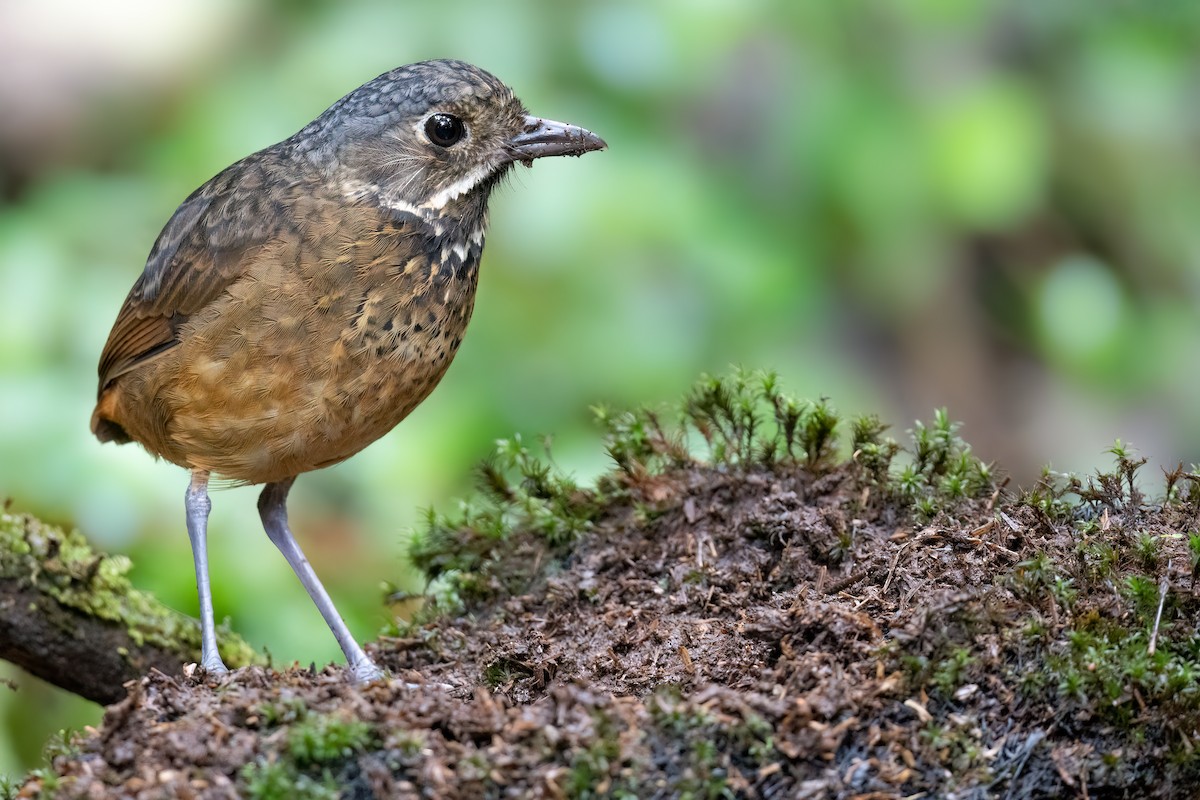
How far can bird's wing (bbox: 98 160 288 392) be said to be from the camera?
168 inches

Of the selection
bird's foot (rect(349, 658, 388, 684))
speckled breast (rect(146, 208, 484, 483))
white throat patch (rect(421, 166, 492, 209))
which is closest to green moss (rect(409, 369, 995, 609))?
bird's foot (rect(349, 658, 388, 684))

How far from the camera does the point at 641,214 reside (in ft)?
20.9

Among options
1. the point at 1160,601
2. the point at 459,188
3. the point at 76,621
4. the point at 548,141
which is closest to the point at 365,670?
the point at 76,621

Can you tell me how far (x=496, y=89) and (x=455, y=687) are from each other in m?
2.12

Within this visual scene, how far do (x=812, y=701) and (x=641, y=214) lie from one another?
155 inches

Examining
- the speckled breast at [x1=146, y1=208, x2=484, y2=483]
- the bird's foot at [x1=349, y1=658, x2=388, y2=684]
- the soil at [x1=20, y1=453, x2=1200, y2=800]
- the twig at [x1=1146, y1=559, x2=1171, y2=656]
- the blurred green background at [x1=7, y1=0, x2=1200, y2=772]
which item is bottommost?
Result: the twig at [x1=1146, y1=559, x2=1171, y2=656]

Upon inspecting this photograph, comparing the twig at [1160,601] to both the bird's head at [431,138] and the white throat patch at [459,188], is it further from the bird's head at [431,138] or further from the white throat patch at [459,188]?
the white throat patch at [459,188]

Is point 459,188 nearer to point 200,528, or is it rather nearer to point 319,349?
point 319,349

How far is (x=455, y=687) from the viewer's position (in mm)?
3391

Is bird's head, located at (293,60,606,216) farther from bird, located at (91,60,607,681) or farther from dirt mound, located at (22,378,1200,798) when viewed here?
dirt mound, located at (22,378,1200,798)

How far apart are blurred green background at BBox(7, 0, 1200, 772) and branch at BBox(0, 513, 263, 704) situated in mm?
839

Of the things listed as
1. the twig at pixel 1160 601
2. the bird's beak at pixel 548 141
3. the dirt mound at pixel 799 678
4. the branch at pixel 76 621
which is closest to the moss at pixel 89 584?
the branch at pixel 76 621

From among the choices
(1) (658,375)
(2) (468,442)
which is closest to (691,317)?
(1) (658,375)

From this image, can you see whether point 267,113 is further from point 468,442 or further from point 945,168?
point 945,168
